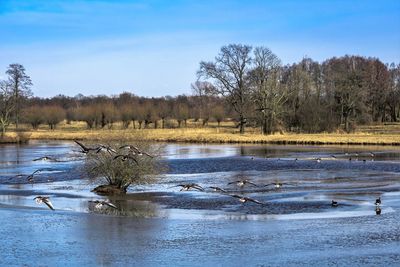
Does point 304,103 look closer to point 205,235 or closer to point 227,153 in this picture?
point 227,153

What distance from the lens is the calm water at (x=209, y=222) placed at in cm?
1462

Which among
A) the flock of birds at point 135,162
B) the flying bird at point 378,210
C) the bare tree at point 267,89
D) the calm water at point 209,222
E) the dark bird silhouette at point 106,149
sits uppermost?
the bare tree at point 267,89

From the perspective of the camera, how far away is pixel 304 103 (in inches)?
3105

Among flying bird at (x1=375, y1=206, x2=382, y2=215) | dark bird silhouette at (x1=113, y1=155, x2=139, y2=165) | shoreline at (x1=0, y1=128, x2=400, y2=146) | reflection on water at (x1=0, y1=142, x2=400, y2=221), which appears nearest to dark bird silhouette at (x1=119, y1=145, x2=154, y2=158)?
dark bird silhouette at (x1=113, y1=155, x2=139, y2=165)

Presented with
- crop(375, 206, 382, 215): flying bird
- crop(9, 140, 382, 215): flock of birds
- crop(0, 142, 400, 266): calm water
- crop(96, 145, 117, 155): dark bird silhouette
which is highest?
crop(96, 145, 117, 155): dark bird silhouette

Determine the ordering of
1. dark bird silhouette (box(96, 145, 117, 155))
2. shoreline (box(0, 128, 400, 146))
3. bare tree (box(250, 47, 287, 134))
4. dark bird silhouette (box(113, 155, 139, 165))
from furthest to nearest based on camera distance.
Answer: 1. bare tree (box(250, 47, 287, 134))
2. shoreline (box(0, 128, 400, 146))
3. dark bird silhouette (box(113, 155, 139, 165))
4. dark bird silhouette (box(96, 145, 117, 155))

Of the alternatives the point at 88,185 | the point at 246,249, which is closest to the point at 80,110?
the point at 88,185

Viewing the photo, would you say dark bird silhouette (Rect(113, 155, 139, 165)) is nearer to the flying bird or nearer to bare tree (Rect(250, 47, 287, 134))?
the flying bird

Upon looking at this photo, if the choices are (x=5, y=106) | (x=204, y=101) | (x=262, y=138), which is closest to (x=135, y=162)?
(x=262, y=138)

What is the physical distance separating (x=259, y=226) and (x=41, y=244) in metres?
6.60

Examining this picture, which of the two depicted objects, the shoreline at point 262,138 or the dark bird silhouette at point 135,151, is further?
the shoreline at point 262,138

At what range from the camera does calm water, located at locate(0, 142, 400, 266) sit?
14.6 meters

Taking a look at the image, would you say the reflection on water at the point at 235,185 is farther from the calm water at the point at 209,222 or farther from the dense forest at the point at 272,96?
A: the dense forest at the point at 272,96

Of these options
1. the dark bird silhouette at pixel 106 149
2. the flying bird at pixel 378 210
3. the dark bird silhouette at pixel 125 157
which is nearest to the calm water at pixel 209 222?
the flying bird at pixel 378 210
